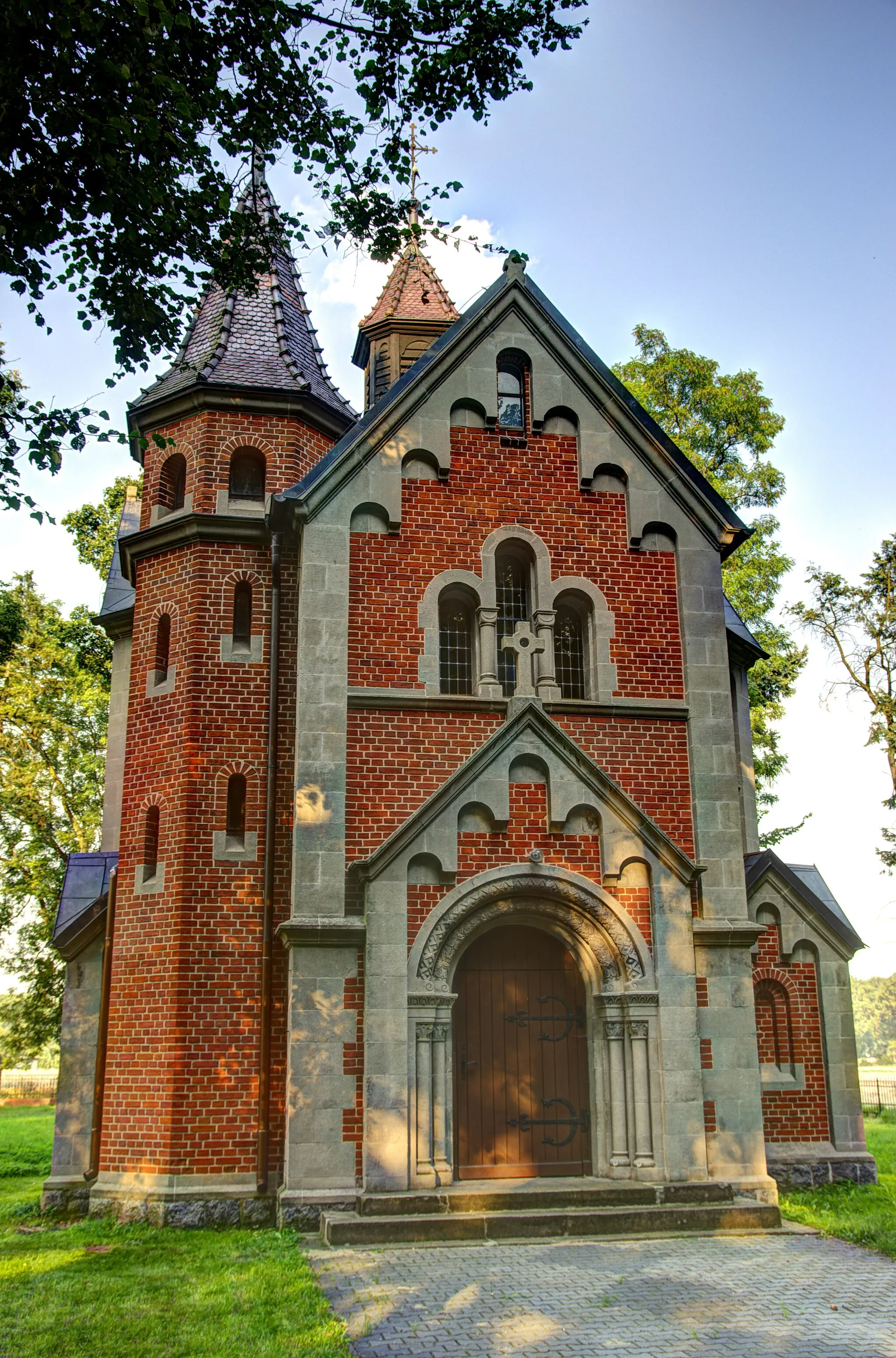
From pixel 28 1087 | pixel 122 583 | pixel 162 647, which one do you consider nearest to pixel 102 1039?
pixel 162 647

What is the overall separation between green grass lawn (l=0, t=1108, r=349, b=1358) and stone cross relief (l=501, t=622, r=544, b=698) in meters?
6.06

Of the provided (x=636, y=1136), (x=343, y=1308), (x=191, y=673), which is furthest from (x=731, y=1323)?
(x=191, y=673)

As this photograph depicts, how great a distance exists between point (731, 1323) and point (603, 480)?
30.8 ft

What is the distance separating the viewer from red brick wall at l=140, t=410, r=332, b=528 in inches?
576

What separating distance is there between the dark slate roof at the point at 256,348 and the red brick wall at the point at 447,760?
4897 millimetres

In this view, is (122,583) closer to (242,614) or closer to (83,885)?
(242,614)

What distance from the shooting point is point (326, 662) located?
12805 mm

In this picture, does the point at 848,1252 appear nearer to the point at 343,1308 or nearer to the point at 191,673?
the point at 343,1308

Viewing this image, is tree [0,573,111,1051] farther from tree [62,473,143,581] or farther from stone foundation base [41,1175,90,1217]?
stone foundation base [41,1175,90,1217]

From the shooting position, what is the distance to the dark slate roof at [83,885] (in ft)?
46.3

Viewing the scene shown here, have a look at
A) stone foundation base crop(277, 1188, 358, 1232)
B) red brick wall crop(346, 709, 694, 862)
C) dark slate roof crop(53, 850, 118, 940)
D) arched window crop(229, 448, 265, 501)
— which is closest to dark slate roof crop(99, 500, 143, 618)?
arched window crop(229, 448, 265, 501)

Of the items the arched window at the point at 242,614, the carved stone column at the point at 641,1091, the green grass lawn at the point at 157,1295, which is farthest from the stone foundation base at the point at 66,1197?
the arched window at the point at 242,614

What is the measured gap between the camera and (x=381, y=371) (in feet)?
69.3

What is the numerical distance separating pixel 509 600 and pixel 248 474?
3.89 meters
